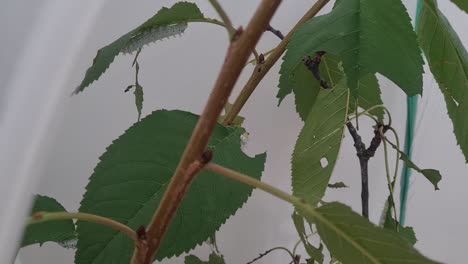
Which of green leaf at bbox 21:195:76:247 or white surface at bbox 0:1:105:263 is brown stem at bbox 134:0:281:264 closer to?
white surface at bbox 0:1:105:263

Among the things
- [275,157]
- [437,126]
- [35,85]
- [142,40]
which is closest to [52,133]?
[35,85]

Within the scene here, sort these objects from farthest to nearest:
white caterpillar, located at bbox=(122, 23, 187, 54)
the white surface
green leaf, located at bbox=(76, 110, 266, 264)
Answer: white caterpillar, located at bbox=(122, 23, 187, 54) → green leaf, located at bbox=(76, 110, 266, 264) → the white surface

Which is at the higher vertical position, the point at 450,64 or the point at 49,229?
the point at 450,64

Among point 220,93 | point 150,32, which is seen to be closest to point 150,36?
point 150,32

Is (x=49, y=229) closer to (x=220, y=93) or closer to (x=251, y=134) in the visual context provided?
(x=220, y=93)

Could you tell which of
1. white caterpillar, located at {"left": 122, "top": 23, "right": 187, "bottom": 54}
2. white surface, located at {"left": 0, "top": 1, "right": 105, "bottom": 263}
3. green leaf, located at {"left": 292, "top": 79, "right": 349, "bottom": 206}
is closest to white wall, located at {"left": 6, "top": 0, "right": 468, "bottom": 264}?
white caterpillar, located at {"left": 122, "top": 23, "right": 187, "bottom": 54}

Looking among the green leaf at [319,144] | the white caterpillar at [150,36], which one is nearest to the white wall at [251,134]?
the white caterpillar at [150,36]
